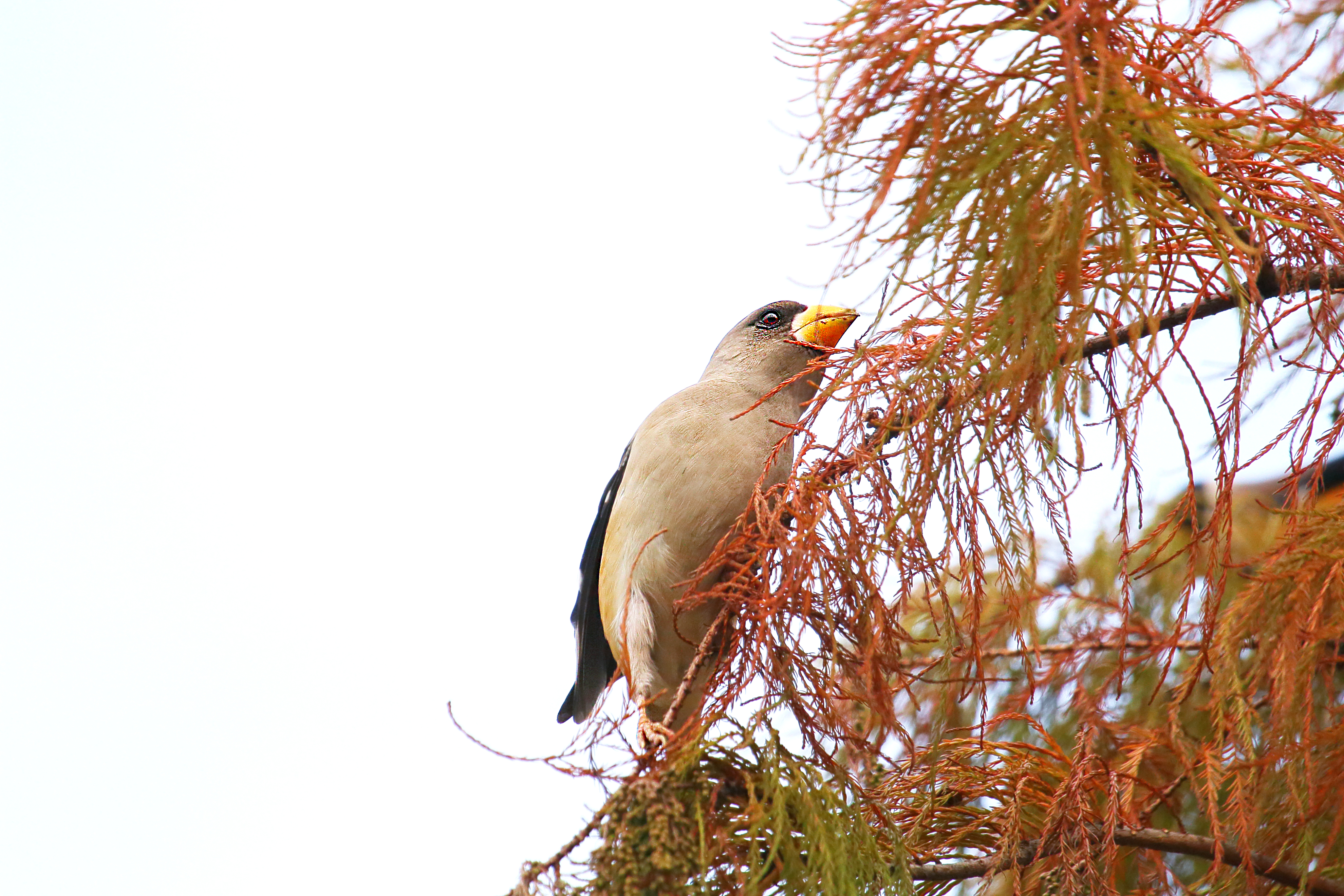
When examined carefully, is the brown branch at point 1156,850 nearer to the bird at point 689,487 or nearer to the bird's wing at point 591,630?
the bird at point 689,487

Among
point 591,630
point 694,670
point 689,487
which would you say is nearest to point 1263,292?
point 694,670

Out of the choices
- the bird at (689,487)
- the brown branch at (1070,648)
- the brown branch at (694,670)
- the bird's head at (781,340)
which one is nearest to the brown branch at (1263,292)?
the brown branch at (1070,648)

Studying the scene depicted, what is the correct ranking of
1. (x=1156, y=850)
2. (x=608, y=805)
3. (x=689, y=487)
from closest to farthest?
(x=608, y=805), (x=1156, y=850), (x=689, y=487)

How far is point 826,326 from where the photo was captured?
4.95 metres

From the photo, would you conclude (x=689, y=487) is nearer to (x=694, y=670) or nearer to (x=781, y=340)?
(x=781, y=340)

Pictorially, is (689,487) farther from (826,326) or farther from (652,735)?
(652,735)

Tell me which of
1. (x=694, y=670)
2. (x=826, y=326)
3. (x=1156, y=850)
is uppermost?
(x=826, y=326)

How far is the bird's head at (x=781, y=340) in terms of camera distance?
4941mm

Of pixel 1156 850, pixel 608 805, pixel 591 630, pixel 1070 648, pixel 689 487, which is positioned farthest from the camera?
pixel 591 630

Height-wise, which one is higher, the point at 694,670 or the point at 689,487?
the point at 689,487

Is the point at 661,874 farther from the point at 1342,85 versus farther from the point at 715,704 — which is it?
the point at 1342,85

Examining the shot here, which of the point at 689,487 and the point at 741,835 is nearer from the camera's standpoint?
the point at 741,835

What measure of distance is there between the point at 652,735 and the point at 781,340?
7.26 ft

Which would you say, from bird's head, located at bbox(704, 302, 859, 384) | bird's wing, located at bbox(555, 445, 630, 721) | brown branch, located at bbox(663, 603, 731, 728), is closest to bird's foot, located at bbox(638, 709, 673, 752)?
brown branch, located at bbox(663, 603, 731, 728)
